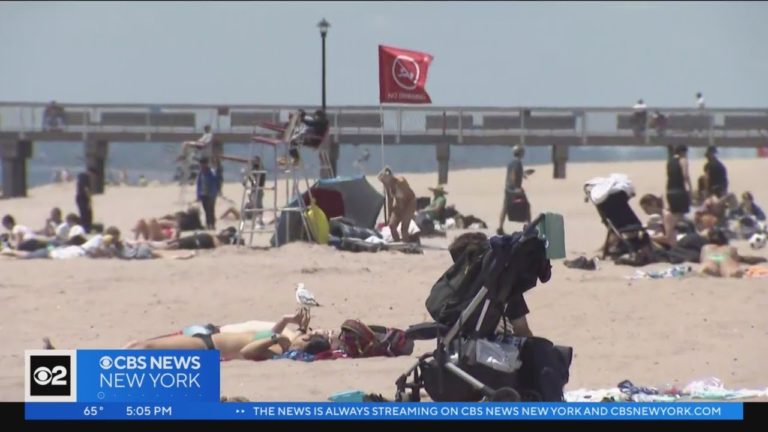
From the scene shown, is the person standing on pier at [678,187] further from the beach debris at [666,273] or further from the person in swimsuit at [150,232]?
the person in swimsuit at [150,232]

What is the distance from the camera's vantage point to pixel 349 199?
16.2 meters

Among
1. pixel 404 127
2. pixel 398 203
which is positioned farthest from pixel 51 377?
pixel 404 127

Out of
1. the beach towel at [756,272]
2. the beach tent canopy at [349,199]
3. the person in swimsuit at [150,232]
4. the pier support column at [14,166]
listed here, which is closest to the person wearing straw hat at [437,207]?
the beach tent canopy at [349,199]

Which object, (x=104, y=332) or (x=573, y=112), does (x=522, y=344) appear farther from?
(x=573, y=112)

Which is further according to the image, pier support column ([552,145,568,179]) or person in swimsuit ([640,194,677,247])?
pier support column ([552,145,568,179])

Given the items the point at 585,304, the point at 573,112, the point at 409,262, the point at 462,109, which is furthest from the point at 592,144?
the point at 585,304

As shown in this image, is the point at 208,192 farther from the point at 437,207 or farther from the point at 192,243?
the point at 192,243

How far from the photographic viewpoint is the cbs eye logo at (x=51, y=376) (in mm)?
7398

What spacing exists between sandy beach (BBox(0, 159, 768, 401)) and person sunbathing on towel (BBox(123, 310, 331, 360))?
0.15 metres

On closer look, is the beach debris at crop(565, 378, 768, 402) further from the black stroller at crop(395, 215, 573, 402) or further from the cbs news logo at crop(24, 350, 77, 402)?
the cbs news logo at crop(24, 350, 77, 402)

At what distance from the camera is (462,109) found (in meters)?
27.8

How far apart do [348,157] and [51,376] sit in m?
46.9

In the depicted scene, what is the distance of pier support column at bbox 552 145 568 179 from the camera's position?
98.5 ft

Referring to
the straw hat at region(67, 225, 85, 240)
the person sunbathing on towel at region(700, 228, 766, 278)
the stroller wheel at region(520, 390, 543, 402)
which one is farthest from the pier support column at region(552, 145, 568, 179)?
the stroller wheel at region(520, 390, 543, 402)
